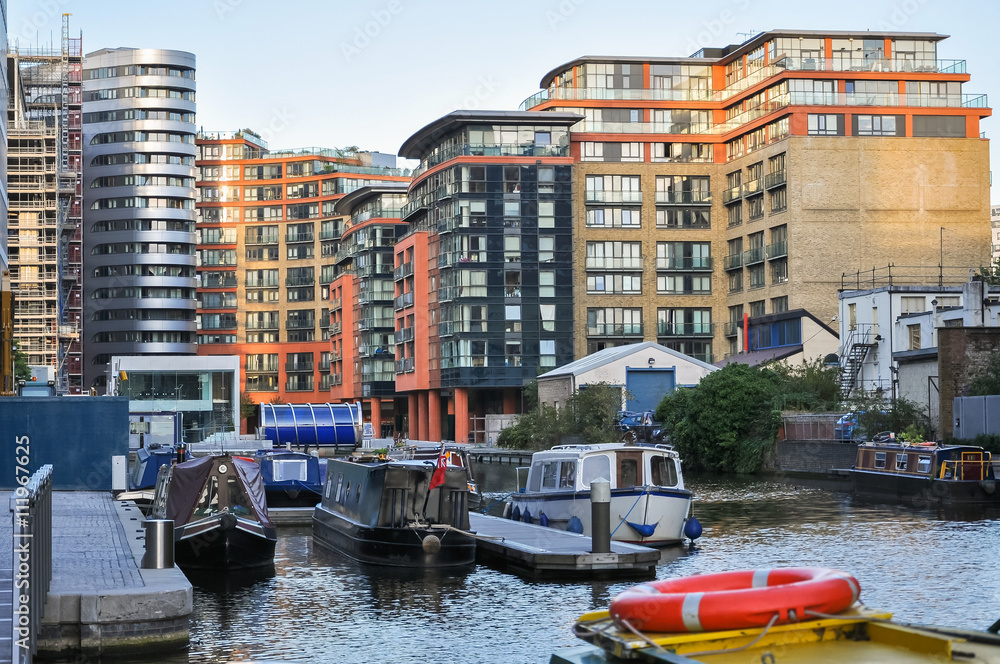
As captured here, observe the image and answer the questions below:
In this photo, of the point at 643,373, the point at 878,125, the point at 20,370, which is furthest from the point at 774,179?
the point at 20,370

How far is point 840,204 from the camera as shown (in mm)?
105250

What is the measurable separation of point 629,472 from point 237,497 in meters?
10.3

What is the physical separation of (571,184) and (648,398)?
23.4 metres

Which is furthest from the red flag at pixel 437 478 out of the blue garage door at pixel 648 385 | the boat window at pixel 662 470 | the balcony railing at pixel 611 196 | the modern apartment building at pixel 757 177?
the balcony railing at pixel 611 196

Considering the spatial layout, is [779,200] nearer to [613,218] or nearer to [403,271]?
[613,218]

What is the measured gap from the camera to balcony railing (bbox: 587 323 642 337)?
370 ft

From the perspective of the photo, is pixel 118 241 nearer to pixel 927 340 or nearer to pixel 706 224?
pixel 706 224

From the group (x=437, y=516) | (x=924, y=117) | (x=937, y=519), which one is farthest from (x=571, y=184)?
(x=437, y=516)

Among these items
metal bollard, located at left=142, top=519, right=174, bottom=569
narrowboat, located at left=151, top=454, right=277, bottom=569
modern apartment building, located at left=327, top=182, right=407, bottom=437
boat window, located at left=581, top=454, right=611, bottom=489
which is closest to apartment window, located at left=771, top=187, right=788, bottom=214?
modern apartment building, located at left=327, top=182, right=407, bottom=437

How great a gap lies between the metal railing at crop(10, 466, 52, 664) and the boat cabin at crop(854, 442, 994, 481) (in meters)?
39.0

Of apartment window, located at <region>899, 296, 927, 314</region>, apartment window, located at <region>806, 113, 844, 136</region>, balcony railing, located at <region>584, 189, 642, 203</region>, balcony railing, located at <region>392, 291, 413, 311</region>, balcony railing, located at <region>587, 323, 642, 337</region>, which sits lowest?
apartment window, located at <region>899, 296, 927, 314</region>

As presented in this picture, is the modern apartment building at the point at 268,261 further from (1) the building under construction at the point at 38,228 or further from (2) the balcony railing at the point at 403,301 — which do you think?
(2) the balcony railing at the point at 403,301

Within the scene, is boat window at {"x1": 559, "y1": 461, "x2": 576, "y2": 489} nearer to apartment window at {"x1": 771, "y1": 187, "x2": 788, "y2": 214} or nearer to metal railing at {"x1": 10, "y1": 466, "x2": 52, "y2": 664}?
metal railing at {"x1": 10, "y1": 466, "x2": 52, "y2": 664}

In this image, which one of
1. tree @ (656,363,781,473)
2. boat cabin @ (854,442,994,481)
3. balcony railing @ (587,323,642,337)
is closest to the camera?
boat cabin @ (854,442,994,481)
